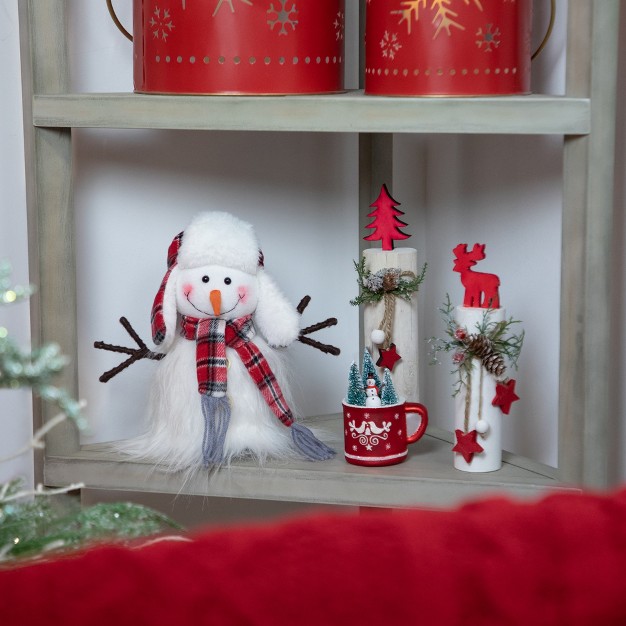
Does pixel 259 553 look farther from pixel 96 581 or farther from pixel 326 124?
pixel 326 124

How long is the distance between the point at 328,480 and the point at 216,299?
0.19 meters

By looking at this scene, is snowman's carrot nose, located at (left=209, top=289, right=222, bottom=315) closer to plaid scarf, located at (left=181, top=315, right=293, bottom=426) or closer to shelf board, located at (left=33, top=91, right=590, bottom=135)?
plaid scarf, located at (left=181, top=315, right=293, bottom=426)

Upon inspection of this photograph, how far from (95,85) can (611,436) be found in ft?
2.14

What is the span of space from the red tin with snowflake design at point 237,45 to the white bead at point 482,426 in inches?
13.0

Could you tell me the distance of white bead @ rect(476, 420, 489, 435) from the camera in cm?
93

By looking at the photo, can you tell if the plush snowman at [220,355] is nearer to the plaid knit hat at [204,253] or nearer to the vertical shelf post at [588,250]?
the plaid knit hat at [204,253]

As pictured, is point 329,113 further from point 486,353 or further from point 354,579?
point 354,579

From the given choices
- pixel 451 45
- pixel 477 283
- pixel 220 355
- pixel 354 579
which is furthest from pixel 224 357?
pixel 354 579

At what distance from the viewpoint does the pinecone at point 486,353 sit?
921mm

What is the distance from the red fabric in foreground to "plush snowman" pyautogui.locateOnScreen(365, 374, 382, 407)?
2.11 ft

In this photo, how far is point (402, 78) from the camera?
0.89m

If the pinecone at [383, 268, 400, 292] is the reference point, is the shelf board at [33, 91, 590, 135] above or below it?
above

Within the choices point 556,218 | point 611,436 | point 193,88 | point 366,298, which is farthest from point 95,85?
point 611,436

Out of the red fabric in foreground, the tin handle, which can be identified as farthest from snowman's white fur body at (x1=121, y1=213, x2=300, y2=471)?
the red fabric in foreground
